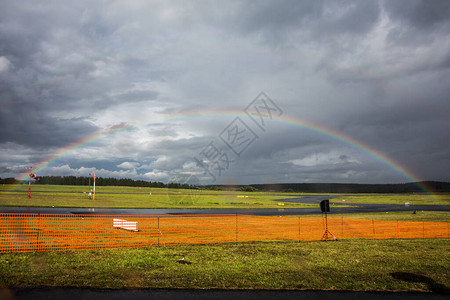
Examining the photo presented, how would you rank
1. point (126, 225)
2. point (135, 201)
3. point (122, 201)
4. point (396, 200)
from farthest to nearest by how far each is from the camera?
point (396, 200)
point (135, 201)
point (122, 201)
point (126, 225)

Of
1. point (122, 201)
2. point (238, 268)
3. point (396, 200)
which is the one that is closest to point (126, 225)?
point (238, 268)

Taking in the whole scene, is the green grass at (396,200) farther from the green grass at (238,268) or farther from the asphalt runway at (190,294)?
the asphalt runway at (190,294)

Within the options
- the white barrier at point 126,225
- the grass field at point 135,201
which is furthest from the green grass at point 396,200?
the white barrier at point 126,225

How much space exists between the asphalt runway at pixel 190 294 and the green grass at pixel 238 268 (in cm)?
38

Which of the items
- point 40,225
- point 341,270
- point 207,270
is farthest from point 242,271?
point 40,225

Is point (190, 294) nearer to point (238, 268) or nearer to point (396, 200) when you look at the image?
point (238, 268)

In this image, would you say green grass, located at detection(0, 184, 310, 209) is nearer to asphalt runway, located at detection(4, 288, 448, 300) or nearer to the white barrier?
the white barrier

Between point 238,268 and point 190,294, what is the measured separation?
2796 mm

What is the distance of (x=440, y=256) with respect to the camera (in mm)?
12461

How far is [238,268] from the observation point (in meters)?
9.97

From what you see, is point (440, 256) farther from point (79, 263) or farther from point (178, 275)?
point (79, 263)

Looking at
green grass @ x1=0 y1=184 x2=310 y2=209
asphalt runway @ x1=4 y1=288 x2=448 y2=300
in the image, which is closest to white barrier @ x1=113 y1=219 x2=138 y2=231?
asphalt runway @ x1=4 y1=288 x2=448 y2=300

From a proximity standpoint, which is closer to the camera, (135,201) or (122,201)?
(122,201)

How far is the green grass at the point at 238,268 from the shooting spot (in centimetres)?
833
